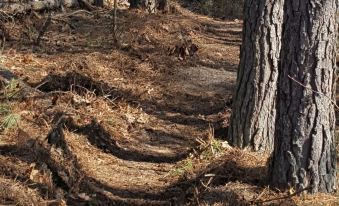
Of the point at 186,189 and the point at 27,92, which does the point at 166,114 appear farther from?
the point at 186,189

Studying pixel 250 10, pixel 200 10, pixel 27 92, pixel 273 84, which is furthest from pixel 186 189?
pixel 200 10

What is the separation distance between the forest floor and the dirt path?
2cm

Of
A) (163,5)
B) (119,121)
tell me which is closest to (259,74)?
(119,121)

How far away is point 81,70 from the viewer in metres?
8.39

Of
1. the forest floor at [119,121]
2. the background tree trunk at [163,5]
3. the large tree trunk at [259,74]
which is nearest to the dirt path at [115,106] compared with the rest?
the forest floor at [119,121]

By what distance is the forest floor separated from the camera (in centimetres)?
507

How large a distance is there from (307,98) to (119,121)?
3300 mm

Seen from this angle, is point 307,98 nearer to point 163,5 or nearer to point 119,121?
point 119,121

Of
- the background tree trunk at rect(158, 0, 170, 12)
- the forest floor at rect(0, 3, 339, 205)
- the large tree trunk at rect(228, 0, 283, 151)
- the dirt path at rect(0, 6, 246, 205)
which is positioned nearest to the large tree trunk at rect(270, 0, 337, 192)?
the forest floor at rect(0, 3, 339, 205)

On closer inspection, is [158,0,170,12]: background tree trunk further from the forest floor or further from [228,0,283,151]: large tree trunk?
[228,0,283,151]: large tree trunk

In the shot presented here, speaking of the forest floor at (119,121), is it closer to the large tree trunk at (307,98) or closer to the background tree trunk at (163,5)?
the large tree trunk at (307,98)

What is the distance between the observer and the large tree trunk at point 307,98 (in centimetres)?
439

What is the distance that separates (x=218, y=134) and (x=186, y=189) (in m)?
1.49

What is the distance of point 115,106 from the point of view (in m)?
7.63
